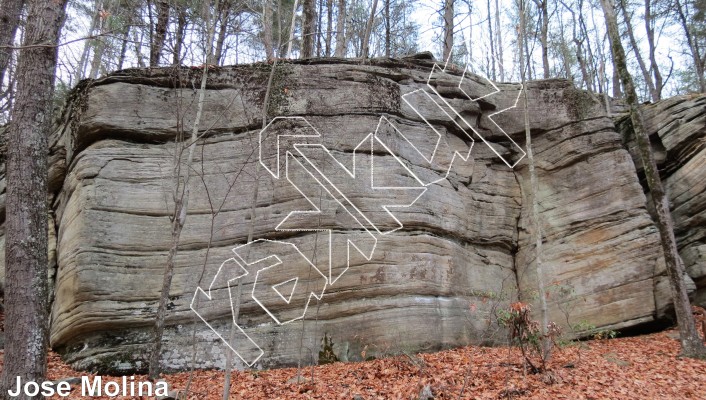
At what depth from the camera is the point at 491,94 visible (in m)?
12.8

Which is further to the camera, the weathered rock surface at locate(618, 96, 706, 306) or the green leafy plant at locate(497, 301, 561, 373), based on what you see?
the weathered rock surface at locate(618, 96, 706, 306)

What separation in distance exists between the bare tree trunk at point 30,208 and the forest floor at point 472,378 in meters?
1.56

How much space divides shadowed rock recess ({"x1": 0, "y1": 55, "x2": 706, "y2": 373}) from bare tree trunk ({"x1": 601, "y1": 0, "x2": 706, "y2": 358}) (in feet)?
4.33

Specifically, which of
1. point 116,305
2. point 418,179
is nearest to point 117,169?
point 116,305

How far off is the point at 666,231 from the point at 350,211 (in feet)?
19.9

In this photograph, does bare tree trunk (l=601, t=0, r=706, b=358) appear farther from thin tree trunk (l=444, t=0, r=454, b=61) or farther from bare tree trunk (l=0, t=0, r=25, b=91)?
bare tree trunk (l=0, t=0, r=25, b=91)

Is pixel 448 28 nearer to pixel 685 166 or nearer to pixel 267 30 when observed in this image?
pixel 267 30

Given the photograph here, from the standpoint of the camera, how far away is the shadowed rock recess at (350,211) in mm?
9258

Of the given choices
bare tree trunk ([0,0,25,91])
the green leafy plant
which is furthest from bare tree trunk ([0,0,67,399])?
the green leafy plant

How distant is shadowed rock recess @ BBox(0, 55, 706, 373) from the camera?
9258mm

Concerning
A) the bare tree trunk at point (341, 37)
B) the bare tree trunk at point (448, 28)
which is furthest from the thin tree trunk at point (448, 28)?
the bare tree trunk at point (341, 37)

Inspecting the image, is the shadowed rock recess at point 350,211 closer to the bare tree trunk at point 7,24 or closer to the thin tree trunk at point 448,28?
the bare tree trunk at point 7,24
